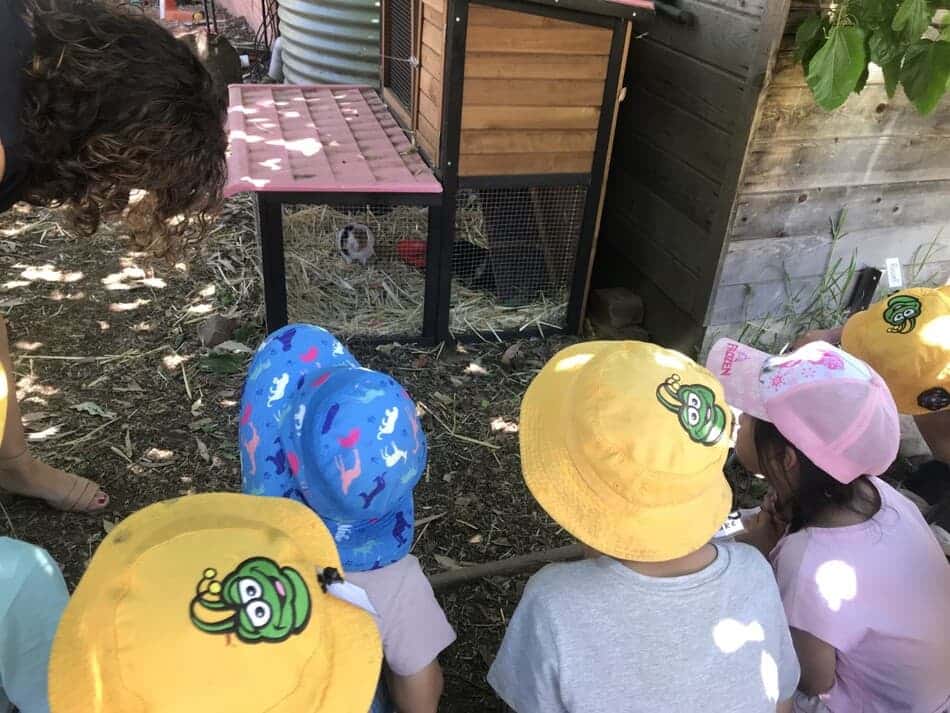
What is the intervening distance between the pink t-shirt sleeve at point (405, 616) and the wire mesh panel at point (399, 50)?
2.61 m

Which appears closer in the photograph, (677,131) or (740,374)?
(740,374)

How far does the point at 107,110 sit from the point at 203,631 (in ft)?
3.60

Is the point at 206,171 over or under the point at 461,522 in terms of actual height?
over

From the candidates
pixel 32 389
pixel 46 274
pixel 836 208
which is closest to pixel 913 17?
pixel 836 208

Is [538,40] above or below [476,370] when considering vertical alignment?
above

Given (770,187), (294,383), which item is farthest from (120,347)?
(770,187)

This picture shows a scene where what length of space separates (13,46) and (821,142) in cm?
262

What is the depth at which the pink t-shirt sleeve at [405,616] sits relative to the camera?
4.75 ft

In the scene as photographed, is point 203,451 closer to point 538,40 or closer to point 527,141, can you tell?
point 527,141

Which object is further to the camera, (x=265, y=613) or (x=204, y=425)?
(x=204, y=425)

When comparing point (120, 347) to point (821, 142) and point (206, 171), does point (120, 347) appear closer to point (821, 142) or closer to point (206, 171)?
point (206, 171)

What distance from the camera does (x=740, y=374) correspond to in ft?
6.25

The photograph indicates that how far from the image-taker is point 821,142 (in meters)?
2.99

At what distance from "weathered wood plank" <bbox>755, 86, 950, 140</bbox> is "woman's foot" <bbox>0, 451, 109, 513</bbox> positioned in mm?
2554
